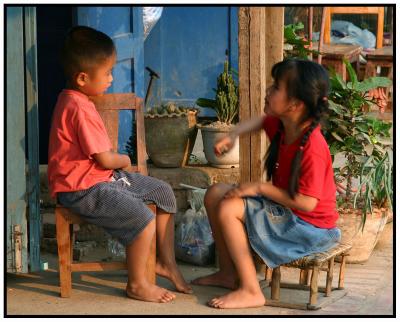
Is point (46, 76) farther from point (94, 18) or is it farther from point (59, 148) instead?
point (59, 148)

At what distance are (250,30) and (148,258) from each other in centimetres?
146

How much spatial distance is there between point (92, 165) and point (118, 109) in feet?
2.03

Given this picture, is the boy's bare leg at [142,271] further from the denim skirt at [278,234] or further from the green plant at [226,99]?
the green plant at [226,99]

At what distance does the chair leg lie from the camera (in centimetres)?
490

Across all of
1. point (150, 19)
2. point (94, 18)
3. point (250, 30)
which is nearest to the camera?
point (250, 30)

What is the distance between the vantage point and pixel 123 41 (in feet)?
24.0

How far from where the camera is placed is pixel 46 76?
25.7 ft

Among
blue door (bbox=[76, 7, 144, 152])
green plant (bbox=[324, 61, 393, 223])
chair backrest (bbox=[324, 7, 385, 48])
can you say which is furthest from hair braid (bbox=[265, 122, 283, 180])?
chair backrest (bbox=[324, 7, 385, 48])

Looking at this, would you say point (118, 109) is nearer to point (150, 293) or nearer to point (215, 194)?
point (215, 194)

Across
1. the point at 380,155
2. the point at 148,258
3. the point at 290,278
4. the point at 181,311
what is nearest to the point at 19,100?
the point at 148,258

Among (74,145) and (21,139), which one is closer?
(74,145)

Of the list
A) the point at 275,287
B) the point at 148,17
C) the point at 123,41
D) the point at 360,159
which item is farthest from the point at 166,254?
the point at 148,17

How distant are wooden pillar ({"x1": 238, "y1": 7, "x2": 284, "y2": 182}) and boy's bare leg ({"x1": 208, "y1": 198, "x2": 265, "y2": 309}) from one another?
2.35 feet

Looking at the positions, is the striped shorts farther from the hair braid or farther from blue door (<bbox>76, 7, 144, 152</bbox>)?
blue door (<bbox>76, 7, 144, 152</bbox>)
